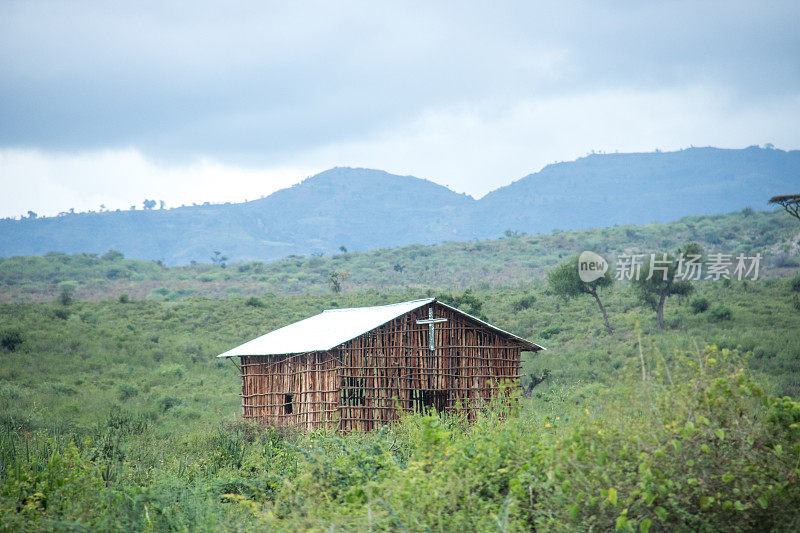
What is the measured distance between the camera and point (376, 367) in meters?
18.3

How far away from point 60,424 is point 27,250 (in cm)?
20032

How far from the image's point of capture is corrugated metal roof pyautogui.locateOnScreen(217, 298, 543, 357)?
1781 cm

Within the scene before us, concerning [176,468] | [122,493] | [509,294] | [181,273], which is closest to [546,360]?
[509,294]

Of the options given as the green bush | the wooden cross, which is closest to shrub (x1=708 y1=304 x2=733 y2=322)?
the green bush

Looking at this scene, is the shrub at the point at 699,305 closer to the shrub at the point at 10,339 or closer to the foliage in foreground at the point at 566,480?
the foliage in foreground at the point at 566,480

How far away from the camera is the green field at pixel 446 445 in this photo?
5672mm

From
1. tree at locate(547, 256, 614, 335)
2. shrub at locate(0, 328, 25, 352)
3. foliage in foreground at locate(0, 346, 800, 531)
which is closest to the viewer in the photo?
foliage in foreground at locate(0, 346, 800, 531)

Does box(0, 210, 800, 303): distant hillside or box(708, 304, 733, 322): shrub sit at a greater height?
box(0, 210, 800, 303): distant hillside

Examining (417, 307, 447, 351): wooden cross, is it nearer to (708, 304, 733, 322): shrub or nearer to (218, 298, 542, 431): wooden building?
(218, 298, 542, 431): wooden building

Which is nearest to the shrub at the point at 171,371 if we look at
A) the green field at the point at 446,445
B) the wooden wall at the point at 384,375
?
the green field at the point at 446,445

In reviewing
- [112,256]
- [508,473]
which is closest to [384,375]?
[508,473]

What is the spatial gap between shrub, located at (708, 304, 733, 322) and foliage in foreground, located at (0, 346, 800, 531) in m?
29.0

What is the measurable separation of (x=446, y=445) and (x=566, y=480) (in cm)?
219

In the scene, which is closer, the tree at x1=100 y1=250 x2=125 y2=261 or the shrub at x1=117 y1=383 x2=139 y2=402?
the shrub at x1=117 y1=383 x2=139 y2=402
